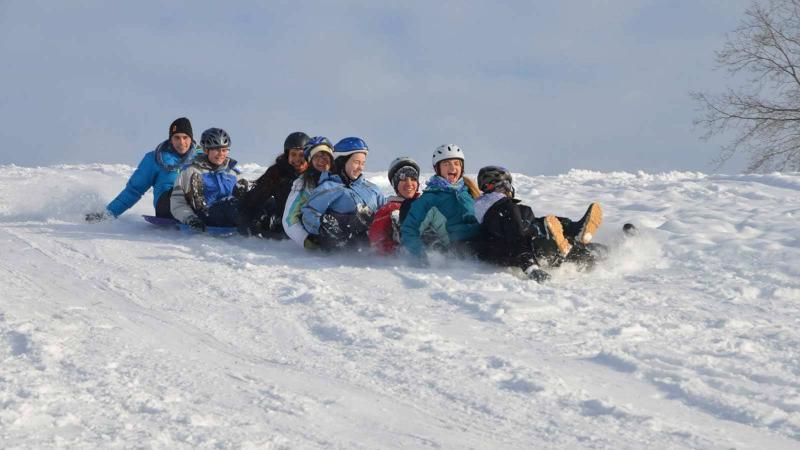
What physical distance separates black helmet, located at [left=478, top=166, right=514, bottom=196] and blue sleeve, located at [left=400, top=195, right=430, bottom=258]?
0.46 meters

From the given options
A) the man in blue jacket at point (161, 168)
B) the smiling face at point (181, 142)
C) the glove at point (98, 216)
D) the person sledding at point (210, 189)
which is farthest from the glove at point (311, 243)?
the glove at point (98, 216)

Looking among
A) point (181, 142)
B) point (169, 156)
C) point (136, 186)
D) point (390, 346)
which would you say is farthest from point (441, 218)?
point (136, 186)

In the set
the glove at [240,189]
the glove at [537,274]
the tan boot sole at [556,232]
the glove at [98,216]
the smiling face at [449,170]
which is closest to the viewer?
the glove at [537,274]

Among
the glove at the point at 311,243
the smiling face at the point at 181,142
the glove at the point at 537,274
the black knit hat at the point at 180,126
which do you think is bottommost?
the glove at the point at 537,274

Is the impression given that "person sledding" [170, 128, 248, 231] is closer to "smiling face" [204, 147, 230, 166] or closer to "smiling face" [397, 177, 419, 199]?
"smiling face" [204, 147, 230, 166]

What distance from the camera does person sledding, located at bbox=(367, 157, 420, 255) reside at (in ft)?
22.9

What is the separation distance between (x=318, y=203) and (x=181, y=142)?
217 cm

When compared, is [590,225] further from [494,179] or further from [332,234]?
[332,234]

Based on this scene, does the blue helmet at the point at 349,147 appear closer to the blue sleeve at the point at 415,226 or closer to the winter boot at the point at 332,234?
the winter boot at the point at 332,234

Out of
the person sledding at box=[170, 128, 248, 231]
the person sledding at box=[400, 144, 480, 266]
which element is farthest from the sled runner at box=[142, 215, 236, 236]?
the person sledding at box=[400, 144, 480, 266]

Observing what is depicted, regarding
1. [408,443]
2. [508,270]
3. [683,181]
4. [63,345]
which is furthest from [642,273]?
[683,181]

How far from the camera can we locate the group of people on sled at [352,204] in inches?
249

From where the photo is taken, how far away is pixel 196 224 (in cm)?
802

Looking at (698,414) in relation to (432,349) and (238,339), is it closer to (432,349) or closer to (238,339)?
(432,349)
